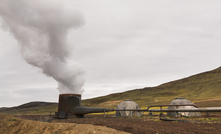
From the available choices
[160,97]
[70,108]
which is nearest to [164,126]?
[70,108]

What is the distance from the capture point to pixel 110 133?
10.4 meters

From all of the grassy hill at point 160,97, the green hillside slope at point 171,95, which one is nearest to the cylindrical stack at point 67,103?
the grassy hill at point 160,97

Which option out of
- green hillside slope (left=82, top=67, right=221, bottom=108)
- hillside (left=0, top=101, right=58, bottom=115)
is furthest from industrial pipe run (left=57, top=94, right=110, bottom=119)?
green hillside slope (left=82, top=67, right=221, bottom=108)

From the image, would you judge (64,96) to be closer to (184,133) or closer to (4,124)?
(4,124)

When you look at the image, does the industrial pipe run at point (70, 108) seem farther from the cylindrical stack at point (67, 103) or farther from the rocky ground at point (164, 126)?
the rocky ground at point (164, 126)

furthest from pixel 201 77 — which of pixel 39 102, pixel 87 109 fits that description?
pixel 87 109

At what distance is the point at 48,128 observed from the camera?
14.1m

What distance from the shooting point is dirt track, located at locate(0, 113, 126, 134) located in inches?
445

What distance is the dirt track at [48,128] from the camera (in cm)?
1131

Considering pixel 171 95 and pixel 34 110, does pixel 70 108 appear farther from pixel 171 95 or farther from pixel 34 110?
pixel 171 95

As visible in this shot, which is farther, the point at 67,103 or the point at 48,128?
the point at 67,103

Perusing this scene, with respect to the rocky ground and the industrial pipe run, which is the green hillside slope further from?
the rocky ground

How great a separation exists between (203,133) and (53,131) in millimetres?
10164

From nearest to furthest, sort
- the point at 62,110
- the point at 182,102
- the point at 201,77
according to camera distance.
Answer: the point at 62,110 → the point at 182,102 → the point at 201,77
